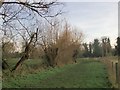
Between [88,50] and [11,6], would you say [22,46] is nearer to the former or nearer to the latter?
[11,6]

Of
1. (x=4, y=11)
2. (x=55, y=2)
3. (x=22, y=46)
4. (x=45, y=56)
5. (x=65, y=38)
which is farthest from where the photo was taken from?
(x=65, y=38)

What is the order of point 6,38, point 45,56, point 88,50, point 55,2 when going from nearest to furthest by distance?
point 55,2
point 6,38
point 45,56
point 88,50

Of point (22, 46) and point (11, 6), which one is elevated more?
point (11, 6)

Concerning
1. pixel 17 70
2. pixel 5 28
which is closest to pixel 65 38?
pixel 17 70

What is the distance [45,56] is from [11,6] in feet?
88.4

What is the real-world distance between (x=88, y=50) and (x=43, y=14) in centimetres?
8658

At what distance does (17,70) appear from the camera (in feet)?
75.0

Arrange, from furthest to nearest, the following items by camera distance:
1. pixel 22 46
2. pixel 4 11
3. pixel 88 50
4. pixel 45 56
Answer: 1. pixel 88 50
2. pixel 45 56
3. pixel 22 46
4. pixel 4 11

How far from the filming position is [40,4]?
591 inches

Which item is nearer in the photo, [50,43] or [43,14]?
[43,14]

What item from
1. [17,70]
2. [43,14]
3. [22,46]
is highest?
[43,14]

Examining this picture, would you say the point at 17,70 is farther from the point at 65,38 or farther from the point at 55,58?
the point at 65,38

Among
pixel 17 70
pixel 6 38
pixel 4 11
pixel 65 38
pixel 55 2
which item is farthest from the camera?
pixel 65 38

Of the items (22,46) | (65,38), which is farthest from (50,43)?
(22,46)
